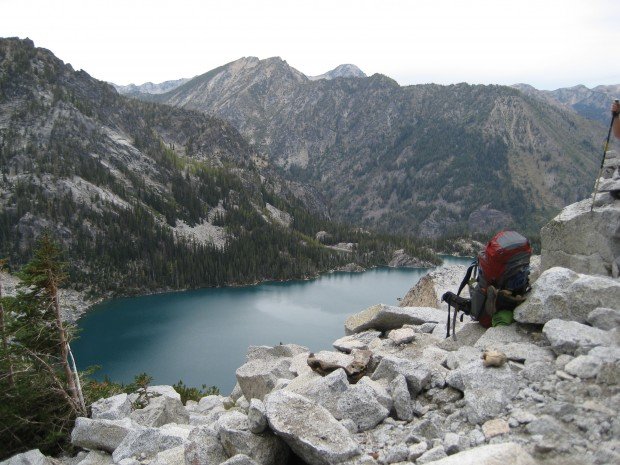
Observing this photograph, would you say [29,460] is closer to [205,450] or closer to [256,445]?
[205,450]

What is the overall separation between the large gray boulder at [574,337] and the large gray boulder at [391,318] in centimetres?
637

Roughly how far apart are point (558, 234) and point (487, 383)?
6.04 metres

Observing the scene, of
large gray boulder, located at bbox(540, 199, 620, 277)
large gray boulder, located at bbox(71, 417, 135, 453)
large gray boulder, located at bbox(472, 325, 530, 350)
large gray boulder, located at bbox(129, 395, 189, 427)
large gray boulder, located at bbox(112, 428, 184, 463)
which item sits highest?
large gray boulder, located at bbox(540, 199, 620, 277)

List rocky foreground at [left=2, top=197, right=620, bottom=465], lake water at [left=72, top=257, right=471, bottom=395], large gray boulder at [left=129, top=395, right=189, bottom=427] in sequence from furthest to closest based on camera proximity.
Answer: lake water at [left=72, top=257, right=471, bottom=395]
large gray boulder at [left=129, top=395, right=189, bottom=427]
rocky foreground at [left=2, top=197, right=620, bottom=465]

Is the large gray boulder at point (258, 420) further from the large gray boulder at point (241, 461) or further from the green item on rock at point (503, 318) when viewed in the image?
the green item on rock at point (503, 318)

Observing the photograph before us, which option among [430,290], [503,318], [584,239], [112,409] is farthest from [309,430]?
[430,290]

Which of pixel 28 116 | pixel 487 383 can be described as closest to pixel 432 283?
pixel 487 383

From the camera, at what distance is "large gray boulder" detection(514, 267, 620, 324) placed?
8609mm

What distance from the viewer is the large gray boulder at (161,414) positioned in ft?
50.5

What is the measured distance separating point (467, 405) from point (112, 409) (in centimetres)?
1467

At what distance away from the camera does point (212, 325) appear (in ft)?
325

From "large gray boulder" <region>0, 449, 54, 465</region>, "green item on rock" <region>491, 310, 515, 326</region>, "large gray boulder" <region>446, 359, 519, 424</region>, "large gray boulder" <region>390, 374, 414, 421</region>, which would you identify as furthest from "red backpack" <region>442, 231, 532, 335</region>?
"large gray boulder" <region>0, 449, 54, 465</region>

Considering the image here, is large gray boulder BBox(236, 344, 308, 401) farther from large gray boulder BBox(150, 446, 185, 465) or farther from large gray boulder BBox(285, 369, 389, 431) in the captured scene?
large gray boulder BBox(285, 369, 389, 431)

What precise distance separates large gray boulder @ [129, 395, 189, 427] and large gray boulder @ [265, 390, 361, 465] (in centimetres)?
954
